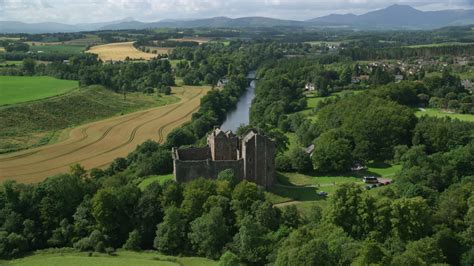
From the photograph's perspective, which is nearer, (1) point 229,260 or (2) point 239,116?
(1) point 229,260

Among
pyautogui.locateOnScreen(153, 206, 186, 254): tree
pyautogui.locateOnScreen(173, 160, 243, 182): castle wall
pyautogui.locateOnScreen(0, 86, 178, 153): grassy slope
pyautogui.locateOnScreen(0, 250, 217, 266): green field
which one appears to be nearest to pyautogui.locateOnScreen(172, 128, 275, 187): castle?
pyautogui.locateOnScreen(173, 160, 243, 182): castle wall

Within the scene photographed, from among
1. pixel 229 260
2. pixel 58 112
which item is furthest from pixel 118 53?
pixel 229 260

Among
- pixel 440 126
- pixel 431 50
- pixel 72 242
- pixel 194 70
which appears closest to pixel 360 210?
pixel 72 242

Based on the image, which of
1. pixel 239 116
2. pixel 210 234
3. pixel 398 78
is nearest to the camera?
pixel 210 234

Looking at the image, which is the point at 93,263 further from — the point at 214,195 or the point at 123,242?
the point at 214,195

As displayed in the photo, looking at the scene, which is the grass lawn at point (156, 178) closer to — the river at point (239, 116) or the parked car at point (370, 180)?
the parked car at point (370, 180)

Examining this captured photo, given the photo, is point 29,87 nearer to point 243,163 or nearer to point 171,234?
point 243,163

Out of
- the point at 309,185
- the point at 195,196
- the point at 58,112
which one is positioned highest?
the point at 195,196
